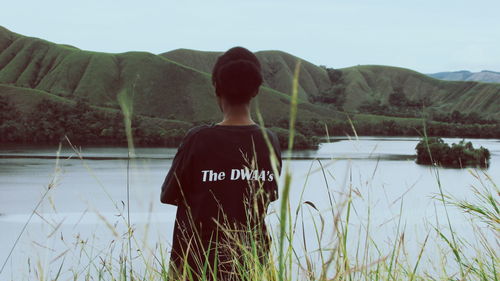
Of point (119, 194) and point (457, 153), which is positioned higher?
point (457, 153)

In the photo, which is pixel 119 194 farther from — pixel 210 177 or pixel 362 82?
pixel 362 82

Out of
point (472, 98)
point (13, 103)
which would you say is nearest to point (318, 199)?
point (13, 103)

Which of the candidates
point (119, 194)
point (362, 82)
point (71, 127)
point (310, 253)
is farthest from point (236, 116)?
point (362, 82)

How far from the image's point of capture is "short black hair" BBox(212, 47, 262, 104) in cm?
220

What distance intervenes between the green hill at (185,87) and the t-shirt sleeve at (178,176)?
1259 inches

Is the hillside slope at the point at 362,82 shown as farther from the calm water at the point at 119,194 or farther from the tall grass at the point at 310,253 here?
the tall grass at the point at 310,253

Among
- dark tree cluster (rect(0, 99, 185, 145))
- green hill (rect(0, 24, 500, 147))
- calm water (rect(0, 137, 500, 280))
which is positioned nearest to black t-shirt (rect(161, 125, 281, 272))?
calm water (rect(0, 137, 500, 280))

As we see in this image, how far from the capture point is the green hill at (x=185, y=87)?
7806cm

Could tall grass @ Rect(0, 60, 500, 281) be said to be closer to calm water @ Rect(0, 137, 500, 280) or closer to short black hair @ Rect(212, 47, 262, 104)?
short black hair @ Rect(212, 47, 262, 104)

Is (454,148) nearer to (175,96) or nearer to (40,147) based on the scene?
(40,147)

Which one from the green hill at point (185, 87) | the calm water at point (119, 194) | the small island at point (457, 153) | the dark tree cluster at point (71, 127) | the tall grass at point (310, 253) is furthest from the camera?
the green hill at point (185, 87)

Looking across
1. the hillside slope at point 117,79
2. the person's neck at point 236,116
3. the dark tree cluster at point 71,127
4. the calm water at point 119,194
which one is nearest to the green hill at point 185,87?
the hillside slope at point 117,79

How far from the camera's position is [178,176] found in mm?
2205

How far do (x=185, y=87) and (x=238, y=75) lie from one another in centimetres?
9219
